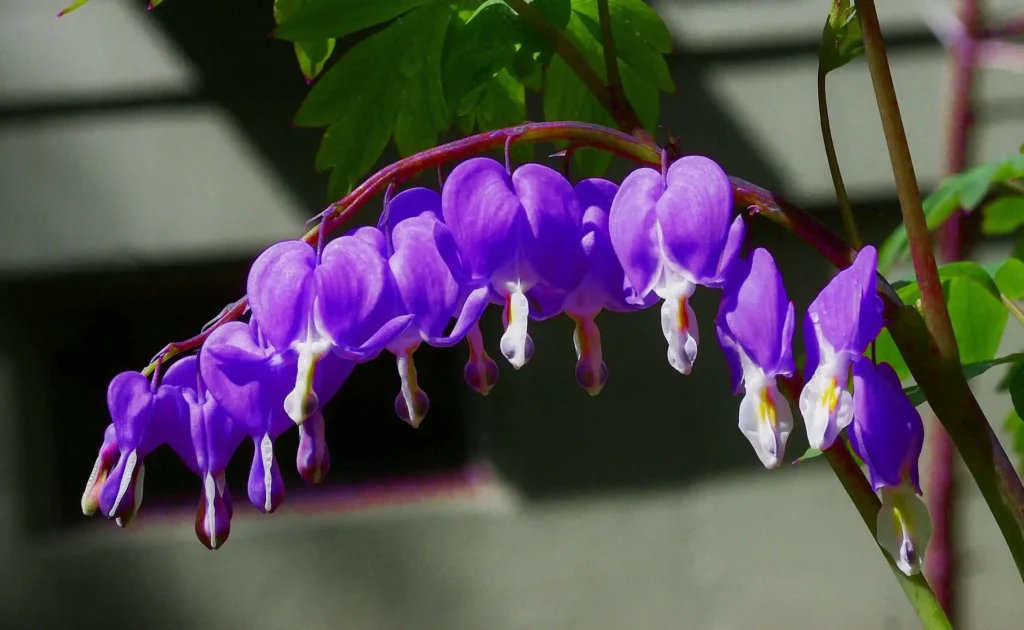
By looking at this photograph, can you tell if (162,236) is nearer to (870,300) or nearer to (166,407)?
(166,407)

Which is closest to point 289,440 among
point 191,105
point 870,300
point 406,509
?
point 406,509

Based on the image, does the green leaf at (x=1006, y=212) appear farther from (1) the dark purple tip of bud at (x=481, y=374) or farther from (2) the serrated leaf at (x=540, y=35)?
(1) the dark purple tip of bud at (x=481, y=374)

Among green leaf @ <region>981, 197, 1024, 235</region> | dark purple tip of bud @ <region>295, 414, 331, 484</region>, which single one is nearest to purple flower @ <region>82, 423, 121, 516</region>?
dark purple tip of bud @ <region>295, 414, 331, 484</region>

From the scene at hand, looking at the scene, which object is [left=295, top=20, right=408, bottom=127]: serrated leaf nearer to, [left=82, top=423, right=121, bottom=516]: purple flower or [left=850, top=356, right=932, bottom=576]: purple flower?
[left=82, top=423, right=121, bottom=516]: purple flower

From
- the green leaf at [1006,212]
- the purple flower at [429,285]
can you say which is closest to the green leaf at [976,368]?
the purple flower at [429,285]

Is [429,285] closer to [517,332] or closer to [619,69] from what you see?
[517,332]

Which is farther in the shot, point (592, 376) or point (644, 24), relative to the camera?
point (644, 24)

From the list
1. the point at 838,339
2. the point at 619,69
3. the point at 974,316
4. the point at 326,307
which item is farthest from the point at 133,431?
the point at 974,316
